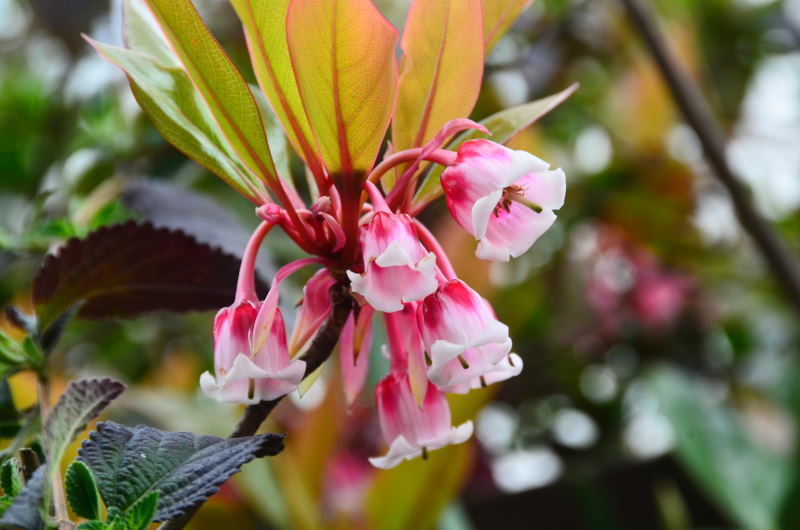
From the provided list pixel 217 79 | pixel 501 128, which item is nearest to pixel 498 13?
pixel 501 128

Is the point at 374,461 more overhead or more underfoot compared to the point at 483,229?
more underfoot

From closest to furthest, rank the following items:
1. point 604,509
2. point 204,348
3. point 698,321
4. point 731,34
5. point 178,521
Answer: point 178,521
point 604,509
point 204,348
point 698,321
point 731,34

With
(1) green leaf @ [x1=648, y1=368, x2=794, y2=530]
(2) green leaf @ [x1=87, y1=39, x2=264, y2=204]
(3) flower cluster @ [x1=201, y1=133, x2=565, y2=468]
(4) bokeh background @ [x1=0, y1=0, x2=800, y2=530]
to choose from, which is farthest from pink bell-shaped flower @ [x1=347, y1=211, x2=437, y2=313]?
(1) green leaf @ [x1=648, y1=368, x2=794, y2=530]

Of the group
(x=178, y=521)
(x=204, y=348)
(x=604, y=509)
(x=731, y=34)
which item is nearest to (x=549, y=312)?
(x=604, y=509)

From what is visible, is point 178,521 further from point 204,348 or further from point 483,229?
point 204,348

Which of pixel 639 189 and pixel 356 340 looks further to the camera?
pixel 639 189

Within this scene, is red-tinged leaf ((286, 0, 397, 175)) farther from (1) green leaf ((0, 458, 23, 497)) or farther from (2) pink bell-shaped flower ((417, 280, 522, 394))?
(1) green leaf ((0, 458, 23, 497))
